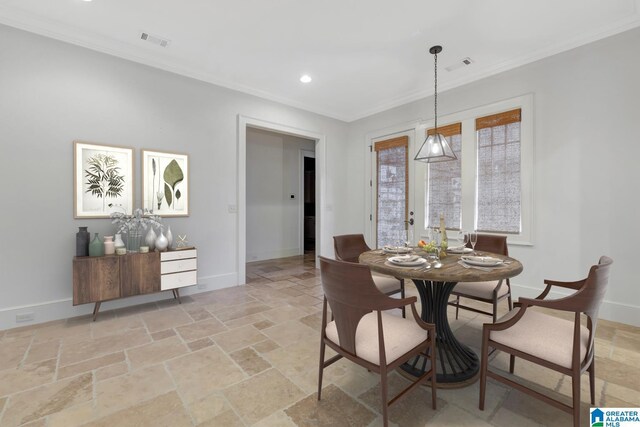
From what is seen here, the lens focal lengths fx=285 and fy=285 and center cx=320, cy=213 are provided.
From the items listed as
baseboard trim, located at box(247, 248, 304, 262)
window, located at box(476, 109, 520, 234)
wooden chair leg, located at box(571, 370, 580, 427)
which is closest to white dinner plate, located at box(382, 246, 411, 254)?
wooden chair leg, located at box(571, 370, 580, 427)

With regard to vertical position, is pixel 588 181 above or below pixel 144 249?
above

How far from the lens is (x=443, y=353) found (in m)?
2.11

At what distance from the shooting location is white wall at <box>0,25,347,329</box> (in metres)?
2.79

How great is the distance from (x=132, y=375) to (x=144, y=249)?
1.59 meters

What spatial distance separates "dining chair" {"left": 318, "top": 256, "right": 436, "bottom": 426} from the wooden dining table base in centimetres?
33

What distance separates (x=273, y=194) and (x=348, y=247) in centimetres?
370

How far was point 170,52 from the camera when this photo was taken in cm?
345

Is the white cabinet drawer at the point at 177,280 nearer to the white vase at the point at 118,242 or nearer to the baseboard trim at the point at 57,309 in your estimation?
the baseboard trim at the point at 57,309

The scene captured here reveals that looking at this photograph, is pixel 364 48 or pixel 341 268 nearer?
pixel 341 268

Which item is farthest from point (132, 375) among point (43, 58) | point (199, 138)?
point (43, 58)

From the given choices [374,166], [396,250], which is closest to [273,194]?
[374,166]

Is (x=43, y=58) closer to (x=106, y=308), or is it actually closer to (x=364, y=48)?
(x=106, y=308)

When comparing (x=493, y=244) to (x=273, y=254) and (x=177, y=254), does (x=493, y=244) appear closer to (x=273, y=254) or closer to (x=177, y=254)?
(x=177, y=254)

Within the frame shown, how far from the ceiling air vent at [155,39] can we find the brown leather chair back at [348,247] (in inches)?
115
